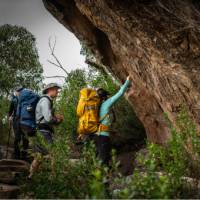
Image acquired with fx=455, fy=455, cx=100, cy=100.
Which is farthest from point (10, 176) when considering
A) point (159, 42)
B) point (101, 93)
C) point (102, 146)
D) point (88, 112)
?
point (159, 42)

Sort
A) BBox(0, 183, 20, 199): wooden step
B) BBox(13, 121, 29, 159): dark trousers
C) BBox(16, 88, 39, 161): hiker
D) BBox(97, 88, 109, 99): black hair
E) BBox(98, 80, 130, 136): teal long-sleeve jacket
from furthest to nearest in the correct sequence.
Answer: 1. BBox(13, 121, 29, 159): dark trousers
2. BBox(16, 88, 39, 161): hiker
3. BBox(97, 88, 109, 99): black hair
4. BBox(98, 80, 130, 136): teal long-sleeve jacket
5. BBox(0, 183, 20, 199): wooden step

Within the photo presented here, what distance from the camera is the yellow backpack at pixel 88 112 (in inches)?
384

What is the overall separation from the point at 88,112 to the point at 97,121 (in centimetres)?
27

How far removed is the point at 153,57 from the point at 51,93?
2514 millimetres

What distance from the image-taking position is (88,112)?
32.2 feet

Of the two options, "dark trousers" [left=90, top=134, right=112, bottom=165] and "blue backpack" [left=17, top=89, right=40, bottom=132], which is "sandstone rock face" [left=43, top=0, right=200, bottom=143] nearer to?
"dark trousers" [left=90, top=134, right=112, bottom=165]

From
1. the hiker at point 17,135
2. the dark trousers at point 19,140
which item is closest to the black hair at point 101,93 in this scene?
the hiker at point 17,135

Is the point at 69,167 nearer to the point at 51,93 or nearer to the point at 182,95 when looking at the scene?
the point at 51,93

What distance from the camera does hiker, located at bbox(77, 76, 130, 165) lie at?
9.65 metres

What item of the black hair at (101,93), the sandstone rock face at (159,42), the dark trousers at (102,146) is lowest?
the dark trousers at (102,146)

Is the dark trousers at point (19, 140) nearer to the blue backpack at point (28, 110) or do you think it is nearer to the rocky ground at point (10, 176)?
the blue backpack at point (28, 110)

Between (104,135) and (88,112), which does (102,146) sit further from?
(88,112)

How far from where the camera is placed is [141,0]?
10.3 meters

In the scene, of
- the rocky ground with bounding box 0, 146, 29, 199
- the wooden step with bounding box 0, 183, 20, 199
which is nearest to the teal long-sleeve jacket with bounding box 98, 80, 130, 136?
the rocky ground with bounding box 0, 146, 29, 199
